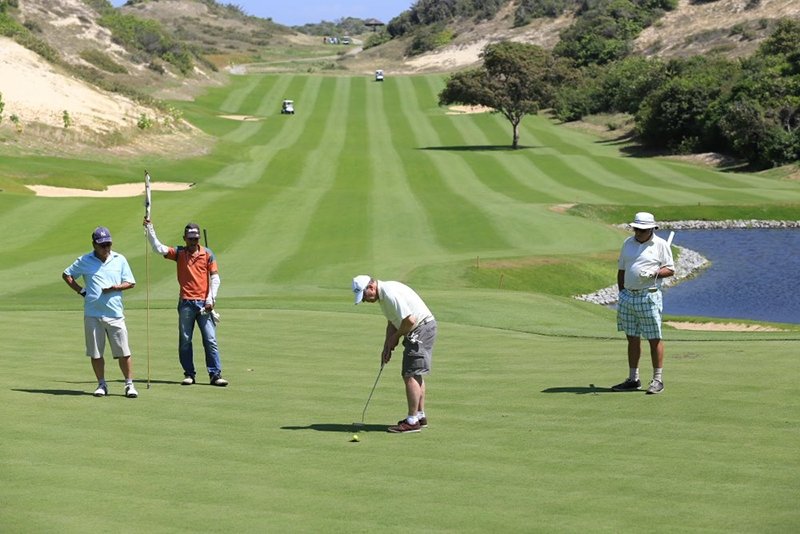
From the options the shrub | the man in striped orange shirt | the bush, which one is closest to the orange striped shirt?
the man in striped orange shirt

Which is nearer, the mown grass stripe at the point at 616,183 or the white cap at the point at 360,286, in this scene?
the white cap at the point at 360,286

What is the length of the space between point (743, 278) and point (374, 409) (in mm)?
32278

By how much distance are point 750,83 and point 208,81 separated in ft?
229

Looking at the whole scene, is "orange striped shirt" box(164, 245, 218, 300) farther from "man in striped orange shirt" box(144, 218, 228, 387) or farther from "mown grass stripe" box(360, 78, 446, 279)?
"mown grass stripe" box(360, 78, 446, 279)

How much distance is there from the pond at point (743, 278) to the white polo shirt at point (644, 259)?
894 inches

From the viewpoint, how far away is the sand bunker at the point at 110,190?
6038cm

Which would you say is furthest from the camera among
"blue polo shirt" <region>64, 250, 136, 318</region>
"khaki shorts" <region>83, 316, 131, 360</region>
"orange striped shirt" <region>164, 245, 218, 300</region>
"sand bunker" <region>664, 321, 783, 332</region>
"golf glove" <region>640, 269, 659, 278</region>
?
Result: "sand bunker" <region>664, 321, 783, 332</region>

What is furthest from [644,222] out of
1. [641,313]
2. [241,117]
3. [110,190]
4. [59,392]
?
[241,117]

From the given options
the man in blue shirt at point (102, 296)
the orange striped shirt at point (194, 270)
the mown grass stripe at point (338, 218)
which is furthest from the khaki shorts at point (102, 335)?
the mown grass stripe at point (338, 218)

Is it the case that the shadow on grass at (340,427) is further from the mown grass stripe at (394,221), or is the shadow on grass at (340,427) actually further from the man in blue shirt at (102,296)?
the mown grass stripe at (394,221)

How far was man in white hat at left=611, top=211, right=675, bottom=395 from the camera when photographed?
1584 centimetres

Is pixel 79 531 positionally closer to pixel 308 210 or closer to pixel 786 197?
pixel 308 210

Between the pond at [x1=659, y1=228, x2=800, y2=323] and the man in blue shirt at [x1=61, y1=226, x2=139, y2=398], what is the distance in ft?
83.3

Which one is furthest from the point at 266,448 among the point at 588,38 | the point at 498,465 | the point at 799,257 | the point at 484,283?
the point at 588,38
